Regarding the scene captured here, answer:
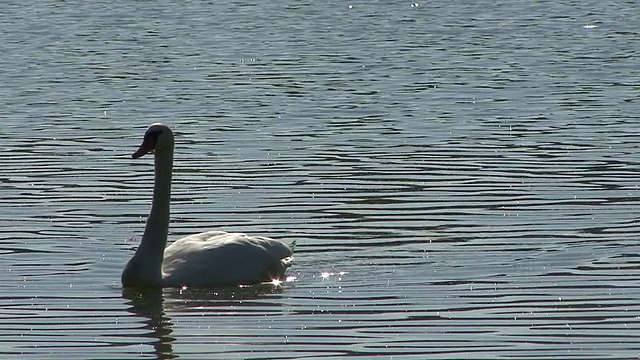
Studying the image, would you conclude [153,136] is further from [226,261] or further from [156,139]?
[226,261]

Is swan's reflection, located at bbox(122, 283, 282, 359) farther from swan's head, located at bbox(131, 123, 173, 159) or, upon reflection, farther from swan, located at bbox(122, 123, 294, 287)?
swan's head, located at bbox(131, 123, 173, 159)

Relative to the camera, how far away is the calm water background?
10609 millimetres

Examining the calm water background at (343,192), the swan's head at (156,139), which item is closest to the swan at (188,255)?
the swan's head at (156,139)

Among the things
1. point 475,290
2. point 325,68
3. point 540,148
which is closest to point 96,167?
point 540,148

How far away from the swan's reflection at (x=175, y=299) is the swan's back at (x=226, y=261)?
8 centimetres

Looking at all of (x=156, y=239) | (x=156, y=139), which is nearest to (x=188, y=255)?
(x=156, y=239)

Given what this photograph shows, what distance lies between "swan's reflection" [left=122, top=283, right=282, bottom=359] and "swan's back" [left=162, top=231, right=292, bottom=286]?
0.08 m

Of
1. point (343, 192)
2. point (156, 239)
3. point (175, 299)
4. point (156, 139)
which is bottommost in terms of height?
point (343, 192)

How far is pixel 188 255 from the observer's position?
503 inches

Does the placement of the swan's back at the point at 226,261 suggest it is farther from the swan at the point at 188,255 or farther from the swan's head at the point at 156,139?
the swan's head at the point at 156,139

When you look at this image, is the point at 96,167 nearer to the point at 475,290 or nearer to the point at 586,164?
the point at 586,164

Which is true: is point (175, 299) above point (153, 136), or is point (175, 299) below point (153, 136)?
below

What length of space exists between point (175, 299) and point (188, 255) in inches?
24.9

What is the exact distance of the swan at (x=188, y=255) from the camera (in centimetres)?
1251
